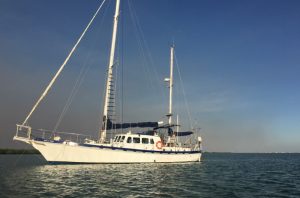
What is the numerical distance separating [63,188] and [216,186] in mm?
10416

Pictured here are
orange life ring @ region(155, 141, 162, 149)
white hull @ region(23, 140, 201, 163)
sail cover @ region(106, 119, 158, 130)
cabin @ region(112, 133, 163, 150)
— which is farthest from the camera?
orange life ring @ region(155, 141, 162, 149)

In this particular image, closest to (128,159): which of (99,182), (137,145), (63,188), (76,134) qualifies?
(137,145)

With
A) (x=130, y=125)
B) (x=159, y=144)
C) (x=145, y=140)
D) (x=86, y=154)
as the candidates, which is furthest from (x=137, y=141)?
(x=86, y=154)

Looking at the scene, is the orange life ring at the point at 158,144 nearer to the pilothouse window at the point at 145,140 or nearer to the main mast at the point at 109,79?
the pilothouse window at the point at 145,140

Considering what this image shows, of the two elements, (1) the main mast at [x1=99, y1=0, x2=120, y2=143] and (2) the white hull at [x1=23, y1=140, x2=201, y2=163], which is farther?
(1) the main mast at [x1=99, y1=0, x2=120, y2=143]

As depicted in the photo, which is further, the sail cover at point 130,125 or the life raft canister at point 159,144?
the life raft canister at point 159,144

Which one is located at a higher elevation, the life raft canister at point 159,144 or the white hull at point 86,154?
the life raft canister at point 159,144

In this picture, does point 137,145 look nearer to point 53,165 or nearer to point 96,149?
point 96,149

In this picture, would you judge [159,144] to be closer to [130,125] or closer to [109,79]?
[130,125]

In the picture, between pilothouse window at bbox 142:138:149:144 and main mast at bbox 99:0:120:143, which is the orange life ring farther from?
main mast at bbox 99:0:120:143

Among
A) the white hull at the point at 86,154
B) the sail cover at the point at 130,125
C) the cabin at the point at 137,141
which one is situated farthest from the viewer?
the sail cover at the point at 130,125

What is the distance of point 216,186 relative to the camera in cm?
2075

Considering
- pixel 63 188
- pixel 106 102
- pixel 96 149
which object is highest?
pixel 106 102

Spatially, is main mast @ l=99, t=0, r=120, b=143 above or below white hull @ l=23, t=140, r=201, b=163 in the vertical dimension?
above
